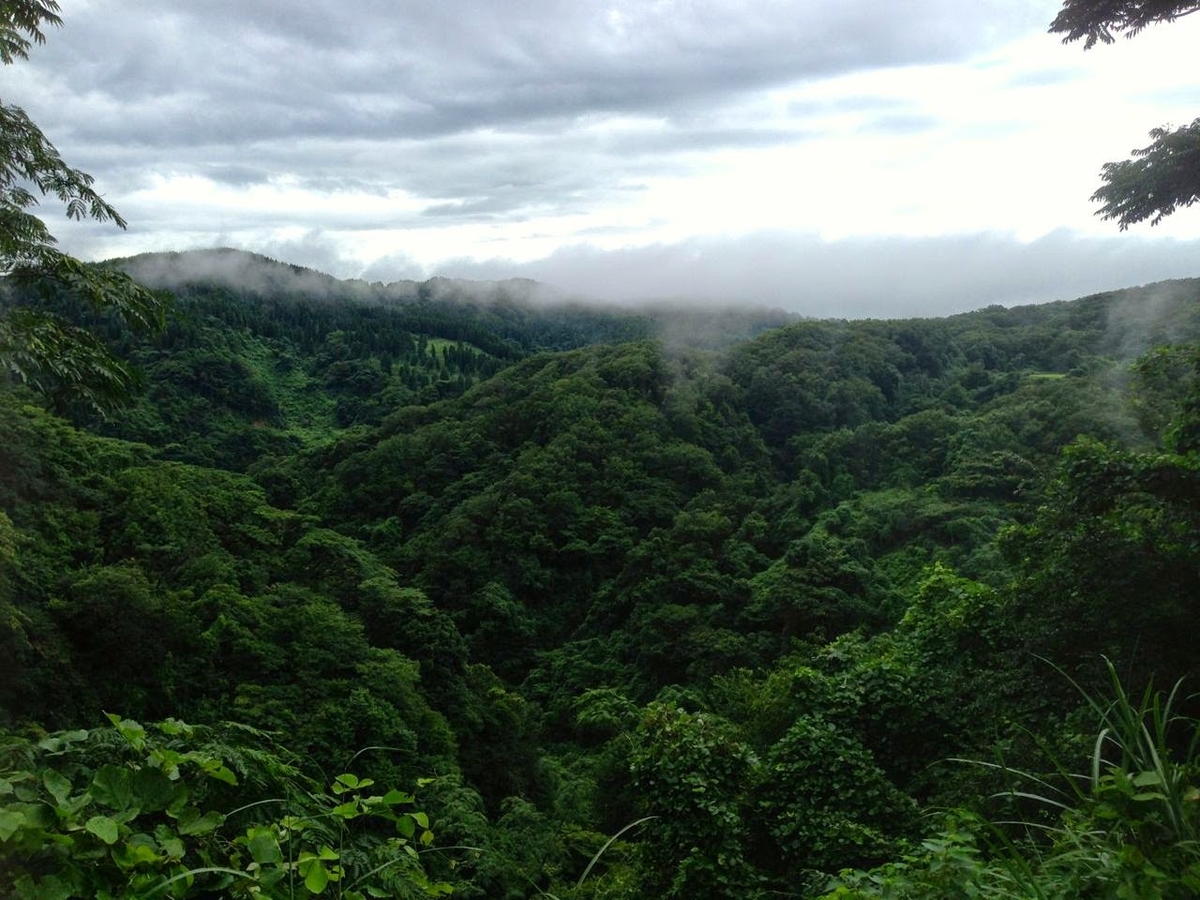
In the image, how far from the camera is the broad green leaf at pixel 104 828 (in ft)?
4.36

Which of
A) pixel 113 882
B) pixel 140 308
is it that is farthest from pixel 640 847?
pixel 113 882

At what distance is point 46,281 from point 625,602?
24825 mm

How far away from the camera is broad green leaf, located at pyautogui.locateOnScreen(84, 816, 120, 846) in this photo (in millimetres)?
1328

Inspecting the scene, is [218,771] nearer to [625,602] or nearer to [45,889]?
[45,889]

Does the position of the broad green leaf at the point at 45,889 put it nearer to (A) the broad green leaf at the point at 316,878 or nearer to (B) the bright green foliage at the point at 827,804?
(A) the broad green leaf at the point at 316,878

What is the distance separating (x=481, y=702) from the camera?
59.2 feet

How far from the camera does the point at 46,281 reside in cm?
444

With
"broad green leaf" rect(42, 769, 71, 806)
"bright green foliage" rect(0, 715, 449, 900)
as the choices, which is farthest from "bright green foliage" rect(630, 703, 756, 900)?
"broad green leaf" rect(42, 769, 71, 806)

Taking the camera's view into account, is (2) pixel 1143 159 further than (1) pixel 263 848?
Yes

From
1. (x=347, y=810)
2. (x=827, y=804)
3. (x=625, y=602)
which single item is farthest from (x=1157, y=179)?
(x=625, y=602)

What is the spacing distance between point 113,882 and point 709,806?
5.80 metres

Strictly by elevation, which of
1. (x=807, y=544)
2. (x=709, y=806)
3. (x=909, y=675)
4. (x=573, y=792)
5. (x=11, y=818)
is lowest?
(x=573, y=792)

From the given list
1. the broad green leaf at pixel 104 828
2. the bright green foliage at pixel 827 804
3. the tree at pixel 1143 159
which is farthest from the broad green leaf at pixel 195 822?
the tree at pixel 1143 159

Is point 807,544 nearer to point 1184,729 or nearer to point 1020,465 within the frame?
point 1020,465
